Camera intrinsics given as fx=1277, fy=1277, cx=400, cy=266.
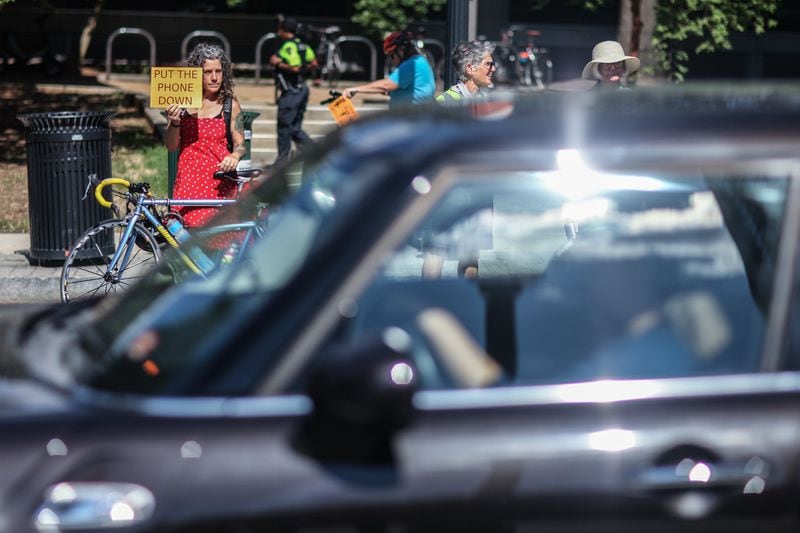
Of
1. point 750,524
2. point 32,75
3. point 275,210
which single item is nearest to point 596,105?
point 275,210

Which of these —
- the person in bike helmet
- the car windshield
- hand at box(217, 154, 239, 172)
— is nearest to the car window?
the car windshield

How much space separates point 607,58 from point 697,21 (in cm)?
1359

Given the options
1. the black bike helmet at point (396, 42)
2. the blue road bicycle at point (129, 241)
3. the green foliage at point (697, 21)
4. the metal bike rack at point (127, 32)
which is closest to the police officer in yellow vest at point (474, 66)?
the black bike helmet at point (396, 42)

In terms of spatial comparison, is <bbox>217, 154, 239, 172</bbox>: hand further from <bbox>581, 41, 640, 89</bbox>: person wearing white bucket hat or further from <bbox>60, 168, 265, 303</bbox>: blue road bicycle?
<bbox>581, 41, 640, 89</bbox>: person wearing white bucket hat

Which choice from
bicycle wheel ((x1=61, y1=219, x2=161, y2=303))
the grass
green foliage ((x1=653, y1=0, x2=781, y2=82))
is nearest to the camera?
bicycle wheel ((x1=61, y1=219, x2=161, y2=303))

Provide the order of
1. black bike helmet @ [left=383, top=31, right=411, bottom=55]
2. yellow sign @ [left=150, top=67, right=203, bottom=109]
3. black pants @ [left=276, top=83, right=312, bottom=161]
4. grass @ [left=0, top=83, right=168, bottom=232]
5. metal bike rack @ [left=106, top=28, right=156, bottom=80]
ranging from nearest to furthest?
yellow sign @ [left=150, top=67, right=203, bottom=109], black bike helmet @ [left=383, top=31, right=411, bottom=55], grass @ [left=0, top=83, right=168, bottom=232], black pants @ [left=276, top=83, right=312, bottom=161], metal bike rack @ [left=106, top=28, right=156, bottom=80]

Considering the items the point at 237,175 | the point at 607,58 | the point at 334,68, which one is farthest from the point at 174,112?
the point at 334,68

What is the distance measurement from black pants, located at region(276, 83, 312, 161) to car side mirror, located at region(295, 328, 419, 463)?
12.9 metres

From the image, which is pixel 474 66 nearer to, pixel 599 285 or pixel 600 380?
pixel 599 285

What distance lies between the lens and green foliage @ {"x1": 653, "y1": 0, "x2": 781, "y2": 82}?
68.7ft

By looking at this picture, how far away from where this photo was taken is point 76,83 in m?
22.6

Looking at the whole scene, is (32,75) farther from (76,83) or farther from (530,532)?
(530,532)

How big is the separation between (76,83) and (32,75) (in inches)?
80.9

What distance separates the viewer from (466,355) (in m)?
2.87
